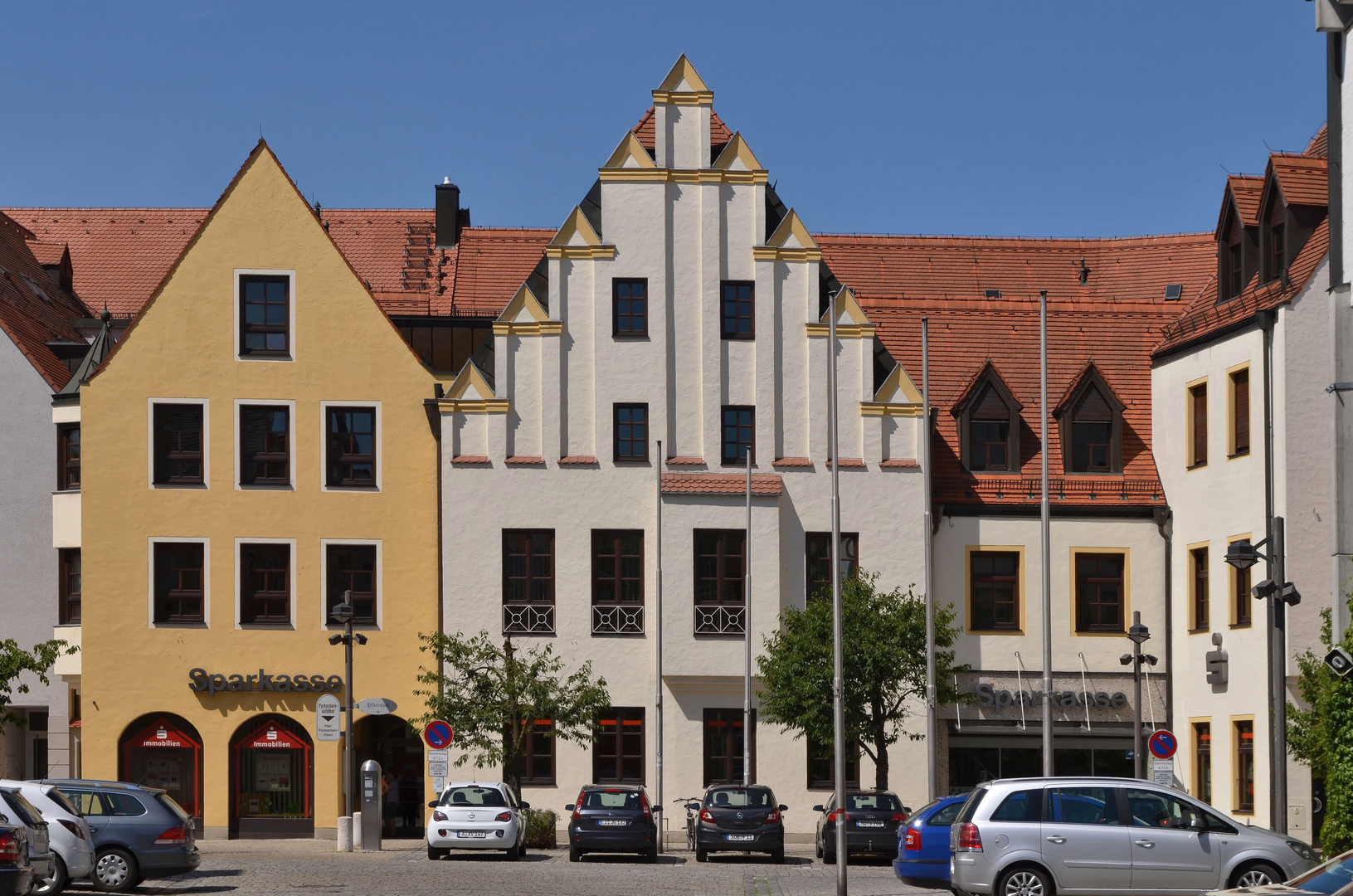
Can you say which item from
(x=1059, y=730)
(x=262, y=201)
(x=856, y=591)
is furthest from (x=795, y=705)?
(x=262, y=201)

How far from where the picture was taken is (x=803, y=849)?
4203cm

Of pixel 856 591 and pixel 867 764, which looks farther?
pixel 867 764

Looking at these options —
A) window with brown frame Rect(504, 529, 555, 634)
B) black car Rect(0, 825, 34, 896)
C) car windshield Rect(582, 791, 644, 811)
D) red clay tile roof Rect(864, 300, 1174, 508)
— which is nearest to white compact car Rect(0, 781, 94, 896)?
black car Rect(0, 825, 34, 896)

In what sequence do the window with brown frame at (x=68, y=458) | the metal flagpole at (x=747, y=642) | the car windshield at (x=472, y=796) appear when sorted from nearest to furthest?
the car windshield at (x=472, y=796)
the metal flagpole at (x=747, y=642)
the window with brown frame at (x=68, y=458)

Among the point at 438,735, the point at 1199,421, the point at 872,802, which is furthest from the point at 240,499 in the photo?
the point at 1199,421

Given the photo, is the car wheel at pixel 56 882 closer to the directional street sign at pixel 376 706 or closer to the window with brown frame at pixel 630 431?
the directional street sign at pixel 376 706

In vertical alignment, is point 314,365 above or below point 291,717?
above

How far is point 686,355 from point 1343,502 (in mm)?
17352

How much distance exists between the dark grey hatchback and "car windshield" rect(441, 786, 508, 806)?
8.09 metres

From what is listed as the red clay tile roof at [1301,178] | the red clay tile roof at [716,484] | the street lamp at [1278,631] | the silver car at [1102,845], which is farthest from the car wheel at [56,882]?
the red clay tile roof at [1301,178]

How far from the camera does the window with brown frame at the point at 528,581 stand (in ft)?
147

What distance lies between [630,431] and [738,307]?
3.97 metres

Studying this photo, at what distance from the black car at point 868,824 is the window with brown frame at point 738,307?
13151mm

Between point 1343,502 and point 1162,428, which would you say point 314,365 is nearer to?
point 1162,428
